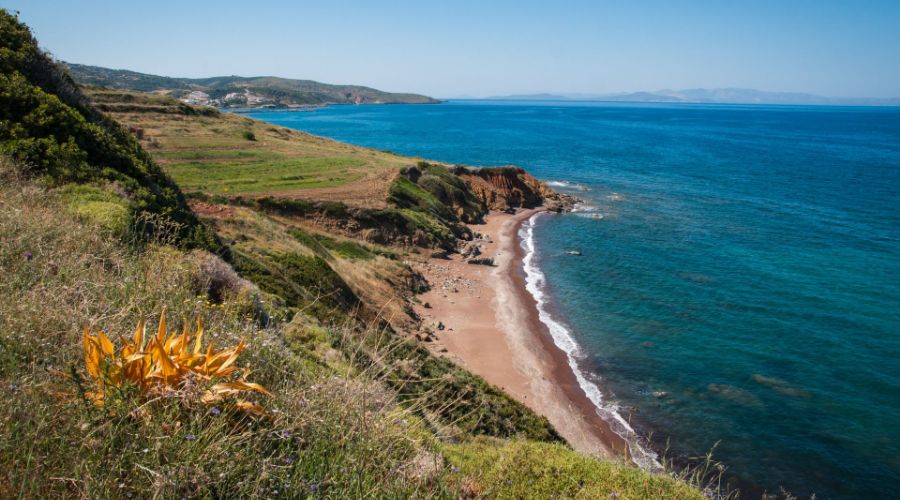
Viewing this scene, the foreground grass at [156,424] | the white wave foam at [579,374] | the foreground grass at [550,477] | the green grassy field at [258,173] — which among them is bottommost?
the white wave foam at [579,374]

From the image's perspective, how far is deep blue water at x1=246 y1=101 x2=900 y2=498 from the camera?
1945 centimetres

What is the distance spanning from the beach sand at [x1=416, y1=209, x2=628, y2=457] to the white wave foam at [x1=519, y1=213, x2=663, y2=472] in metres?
0.33

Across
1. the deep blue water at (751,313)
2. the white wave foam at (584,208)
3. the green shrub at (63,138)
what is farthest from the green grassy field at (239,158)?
the white wave foam at (584,208)

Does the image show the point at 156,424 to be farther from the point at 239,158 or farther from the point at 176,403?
the point at 239,158

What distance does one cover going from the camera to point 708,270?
3703 cm

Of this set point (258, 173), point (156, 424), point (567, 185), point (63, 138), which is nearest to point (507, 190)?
point (567, 185)

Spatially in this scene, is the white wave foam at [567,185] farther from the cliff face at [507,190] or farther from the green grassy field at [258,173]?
the green grassy field at [258,173]

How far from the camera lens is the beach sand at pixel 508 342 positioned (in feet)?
67.5

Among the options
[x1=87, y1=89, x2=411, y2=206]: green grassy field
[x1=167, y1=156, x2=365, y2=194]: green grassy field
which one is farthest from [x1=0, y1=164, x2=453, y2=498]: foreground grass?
[x1=167, y1=156, x2=365, y2=194]: green grassy field

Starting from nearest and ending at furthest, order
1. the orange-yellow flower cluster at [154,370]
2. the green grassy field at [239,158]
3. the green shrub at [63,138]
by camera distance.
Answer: the orange-yellow flower cluster at [154,370], the green shrub at [63,138], the green grassy field at [239,158]

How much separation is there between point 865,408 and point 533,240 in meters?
28.7

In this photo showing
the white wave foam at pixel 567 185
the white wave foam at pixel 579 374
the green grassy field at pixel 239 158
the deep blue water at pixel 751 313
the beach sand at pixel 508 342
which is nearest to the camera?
the white wave foam at pixel 579 374

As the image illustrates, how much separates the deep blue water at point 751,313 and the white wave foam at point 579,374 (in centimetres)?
62

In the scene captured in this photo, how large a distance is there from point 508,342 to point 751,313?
596 inches
